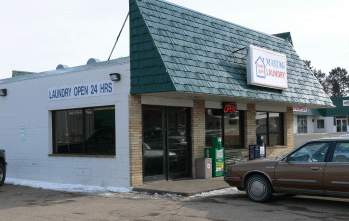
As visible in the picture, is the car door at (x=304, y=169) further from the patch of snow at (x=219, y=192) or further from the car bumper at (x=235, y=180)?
the patch of snow at (x=219, y=192)

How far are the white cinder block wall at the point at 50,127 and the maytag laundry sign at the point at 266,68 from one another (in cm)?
418

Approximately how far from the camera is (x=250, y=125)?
15828mm

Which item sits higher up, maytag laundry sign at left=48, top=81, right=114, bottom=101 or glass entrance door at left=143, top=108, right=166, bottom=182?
maytag laundry sign at left=48, top=81, right=114, bottom=101

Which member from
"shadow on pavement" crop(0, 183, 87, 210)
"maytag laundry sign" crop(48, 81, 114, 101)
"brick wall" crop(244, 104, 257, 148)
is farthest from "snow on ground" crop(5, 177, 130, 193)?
"brick wall" crop(244, 104, 257, 148)

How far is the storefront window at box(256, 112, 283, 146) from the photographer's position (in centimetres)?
1672

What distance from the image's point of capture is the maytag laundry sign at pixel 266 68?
13141 millimetres

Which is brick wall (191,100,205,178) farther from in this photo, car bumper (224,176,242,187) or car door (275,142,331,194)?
car door (275,142,331,194)

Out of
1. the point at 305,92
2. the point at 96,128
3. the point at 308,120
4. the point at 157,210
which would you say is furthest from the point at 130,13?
the point at 308,120

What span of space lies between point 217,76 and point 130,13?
3.15m

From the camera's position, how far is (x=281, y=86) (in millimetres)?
14531

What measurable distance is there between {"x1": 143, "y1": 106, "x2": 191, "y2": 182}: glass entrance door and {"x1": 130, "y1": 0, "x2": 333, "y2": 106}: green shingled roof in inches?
56.2

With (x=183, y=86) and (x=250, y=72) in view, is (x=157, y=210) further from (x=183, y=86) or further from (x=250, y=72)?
(x=250, y=72)

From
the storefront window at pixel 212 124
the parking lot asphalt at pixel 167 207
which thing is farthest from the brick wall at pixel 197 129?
the parking lot asphalt at pixel 167 207

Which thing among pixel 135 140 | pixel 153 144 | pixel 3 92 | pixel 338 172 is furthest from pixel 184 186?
pixel 3 92
